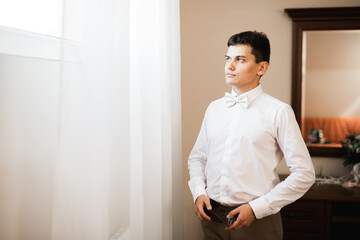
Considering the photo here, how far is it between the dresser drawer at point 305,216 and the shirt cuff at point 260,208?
97 centimetres

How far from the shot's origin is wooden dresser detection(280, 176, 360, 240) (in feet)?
6.69

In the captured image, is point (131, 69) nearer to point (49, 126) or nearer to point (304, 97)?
point (49, 126)

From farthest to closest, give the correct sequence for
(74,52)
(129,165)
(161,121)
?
1. (161,121)
2. (129,165)
3. (74,52)

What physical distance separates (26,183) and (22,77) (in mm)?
286

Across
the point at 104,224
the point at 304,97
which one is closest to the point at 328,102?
the point at 304,97

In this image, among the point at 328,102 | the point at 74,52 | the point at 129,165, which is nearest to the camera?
the point at 74,52

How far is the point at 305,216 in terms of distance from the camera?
82.4 inches

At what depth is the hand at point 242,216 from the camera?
4.00 feet

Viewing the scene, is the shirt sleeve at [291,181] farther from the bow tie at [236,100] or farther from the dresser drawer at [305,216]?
the dresser drawer at [305,216]

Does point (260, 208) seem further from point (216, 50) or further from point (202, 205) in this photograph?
point (216, 50)

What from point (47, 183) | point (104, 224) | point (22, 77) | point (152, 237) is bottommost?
point (152, 237)

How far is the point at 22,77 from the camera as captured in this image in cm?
89

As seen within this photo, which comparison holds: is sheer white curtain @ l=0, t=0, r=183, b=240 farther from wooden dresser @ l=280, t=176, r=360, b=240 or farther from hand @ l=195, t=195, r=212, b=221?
wooden dresser @ l=280, t=176, r=360, b=240

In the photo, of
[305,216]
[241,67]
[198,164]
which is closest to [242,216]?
[198,164]
